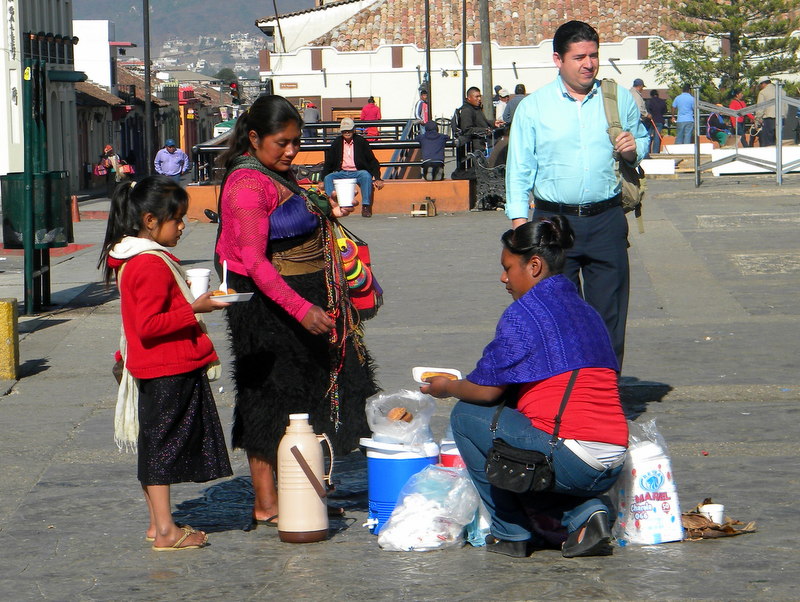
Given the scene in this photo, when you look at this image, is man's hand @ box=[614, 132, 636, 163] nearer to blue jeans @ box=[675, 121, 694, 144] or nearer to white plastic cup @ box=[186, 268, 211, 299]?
white plastic cup @ box=[186, 268, 211, 299]

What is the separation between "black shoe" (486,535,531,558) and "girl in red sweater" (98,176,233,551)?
111cm

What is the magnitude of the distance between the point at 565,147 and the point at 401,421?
2.12m

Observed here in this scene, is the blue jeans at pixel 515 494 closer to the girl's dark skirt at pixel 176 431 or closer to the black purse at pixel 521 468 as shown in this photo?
the black purse at pixel 521 468

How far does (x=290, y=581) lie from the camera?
15.5ft

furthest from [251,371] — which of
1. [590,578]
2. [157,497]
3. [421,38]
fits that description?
[421,38]

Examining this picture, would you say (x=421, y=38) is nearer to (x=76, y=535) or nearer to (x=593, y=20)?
(x=593, y=20)

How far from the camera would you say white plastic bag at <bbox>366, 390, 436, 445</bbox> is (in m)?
5.27

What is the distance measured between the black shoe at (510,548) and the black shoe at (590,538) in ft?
0.47

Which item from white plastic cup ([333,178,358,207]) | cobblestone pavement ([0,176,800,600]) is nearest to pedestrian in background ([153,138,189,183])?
cobblestone pavement ([0,176,800,600])

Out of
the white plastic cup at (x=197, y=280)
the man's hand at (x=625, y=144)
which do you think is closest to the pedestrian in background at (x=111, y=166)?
the man's hand at (x=625, y=144)

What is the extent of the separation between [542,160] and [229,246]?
2151 millimetres

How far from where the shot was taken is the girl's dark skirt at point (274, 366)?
5359 millimetres

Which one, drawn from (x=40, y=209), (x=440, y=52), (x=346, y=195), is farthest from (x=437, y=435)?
(x=440, y=52)

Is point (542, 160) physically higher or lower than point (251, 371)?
higher
